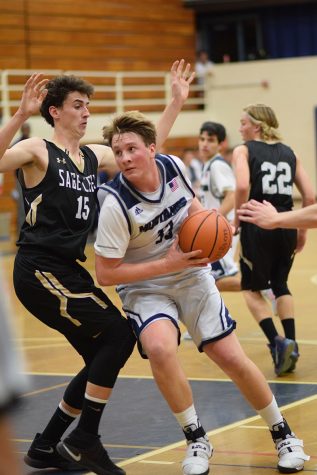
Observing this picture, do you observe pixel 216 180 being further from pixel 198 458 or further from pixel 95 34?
pixel 95 34

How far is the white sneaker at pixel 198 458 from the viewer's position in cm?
457

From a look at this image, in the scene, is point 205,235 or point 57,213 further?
point 57,213

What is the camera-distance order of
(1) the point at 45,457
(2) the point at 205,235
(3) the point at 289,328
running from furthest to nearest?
(3) the point at 289,328 → (1) the point at 45,457 → (2) the point at 205,235

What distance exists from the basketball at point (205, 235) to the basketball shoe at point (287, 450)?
0.87 m

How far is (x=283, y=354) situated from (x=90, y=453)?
240 centimetres

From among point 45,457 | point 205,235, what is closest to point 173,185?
point 205,235

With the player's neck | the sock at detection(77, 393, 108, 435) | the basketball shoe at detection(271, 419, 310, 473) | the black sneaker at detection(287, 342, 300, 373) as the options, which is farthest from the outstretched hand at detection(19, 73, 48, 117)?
the black sneaker at detection(287, 342, 300, 373)

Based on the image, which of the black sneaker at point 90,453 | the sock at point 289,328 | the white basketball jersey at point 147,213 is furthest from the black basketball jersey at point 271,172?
the black sneaker at point 90,453

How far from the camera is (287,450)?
471 cm

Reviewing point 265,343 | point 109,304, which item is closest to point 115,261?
point 109,304

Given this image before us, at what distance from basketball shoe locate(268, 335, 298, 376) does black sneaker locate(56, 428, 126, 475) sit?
2299 millimetres

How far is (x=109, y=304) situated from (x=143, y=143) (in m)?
0.78

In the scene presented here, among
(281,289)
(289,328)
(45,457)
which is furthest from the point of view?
(281,289)

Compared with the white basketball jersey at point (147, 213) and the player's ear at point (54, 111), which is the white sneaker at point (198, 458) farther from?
the player's ear at point (54, 111)
